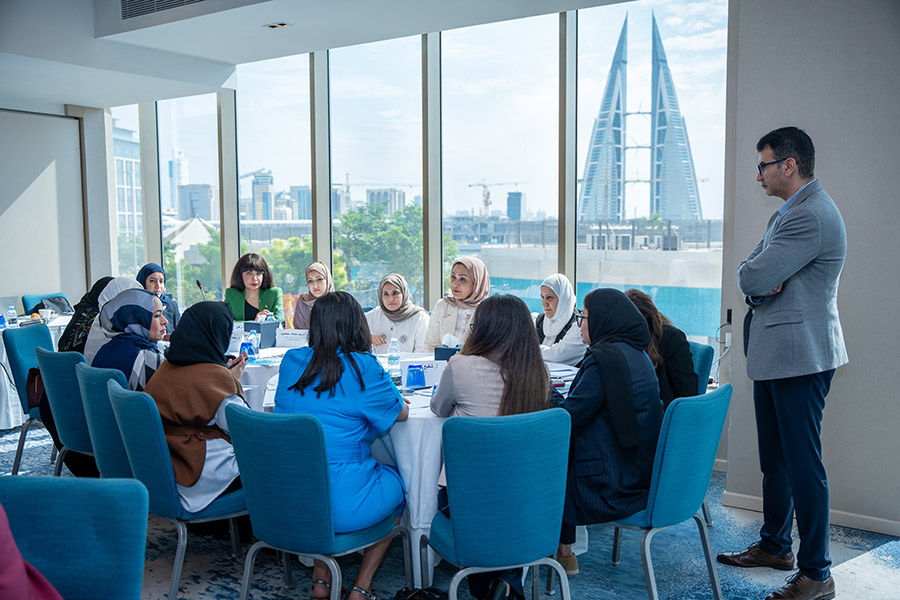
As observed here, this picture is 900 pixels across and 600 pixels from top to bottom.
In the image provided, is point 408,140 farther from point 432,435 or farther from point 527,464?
point 527,464

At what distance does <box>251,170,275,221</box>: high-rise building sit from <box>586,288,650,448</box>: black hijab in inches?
202

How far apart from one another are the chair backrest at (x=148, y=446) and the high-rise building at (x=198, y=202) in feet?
17.2

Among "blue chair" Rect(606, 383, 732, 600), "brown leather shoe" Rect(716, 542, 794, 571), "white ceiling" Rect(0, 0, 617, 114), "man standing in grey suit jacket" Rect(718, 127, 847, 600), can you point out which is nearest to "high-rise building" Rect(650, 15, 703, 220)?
"white ceiling" Rect(0, 0, 617, 114)

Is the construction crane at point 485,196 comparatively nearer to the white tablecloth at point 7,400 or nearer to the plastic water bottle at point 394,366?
the plastic water bottle at point 394,366

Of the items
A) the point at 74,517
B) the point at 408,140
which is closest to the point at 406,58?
the point at 408,140

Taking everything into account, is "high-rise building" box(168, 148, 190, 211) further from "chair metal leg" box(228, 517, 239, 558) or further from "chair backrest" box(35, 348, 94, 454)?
"chair metal leg" box(228, 517, 239, 558)

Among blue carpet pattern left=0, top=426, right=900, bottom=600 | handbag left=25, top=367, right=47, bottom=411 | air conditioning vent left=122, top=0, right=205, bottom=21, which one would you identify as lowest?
blue carpet pattern left=0, top=426, right=900, bottom=600

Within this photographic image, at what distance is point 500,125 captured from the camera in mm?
5910

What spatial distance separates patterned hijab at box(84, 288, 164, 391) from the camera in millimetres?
3557

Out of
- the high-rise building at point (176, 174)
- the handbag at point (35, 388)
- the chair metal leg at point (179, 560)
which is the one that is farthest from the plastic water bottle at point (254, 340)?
the high-rise building at point (176, 174)

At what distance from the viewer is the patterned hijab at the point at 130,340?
356 centimetres

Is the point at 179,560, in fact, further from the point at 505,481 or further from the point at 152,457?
the point at 505,481

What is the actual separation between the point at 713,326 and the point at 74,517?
428 cm

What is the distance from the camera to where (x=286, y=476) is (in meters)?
2.39
